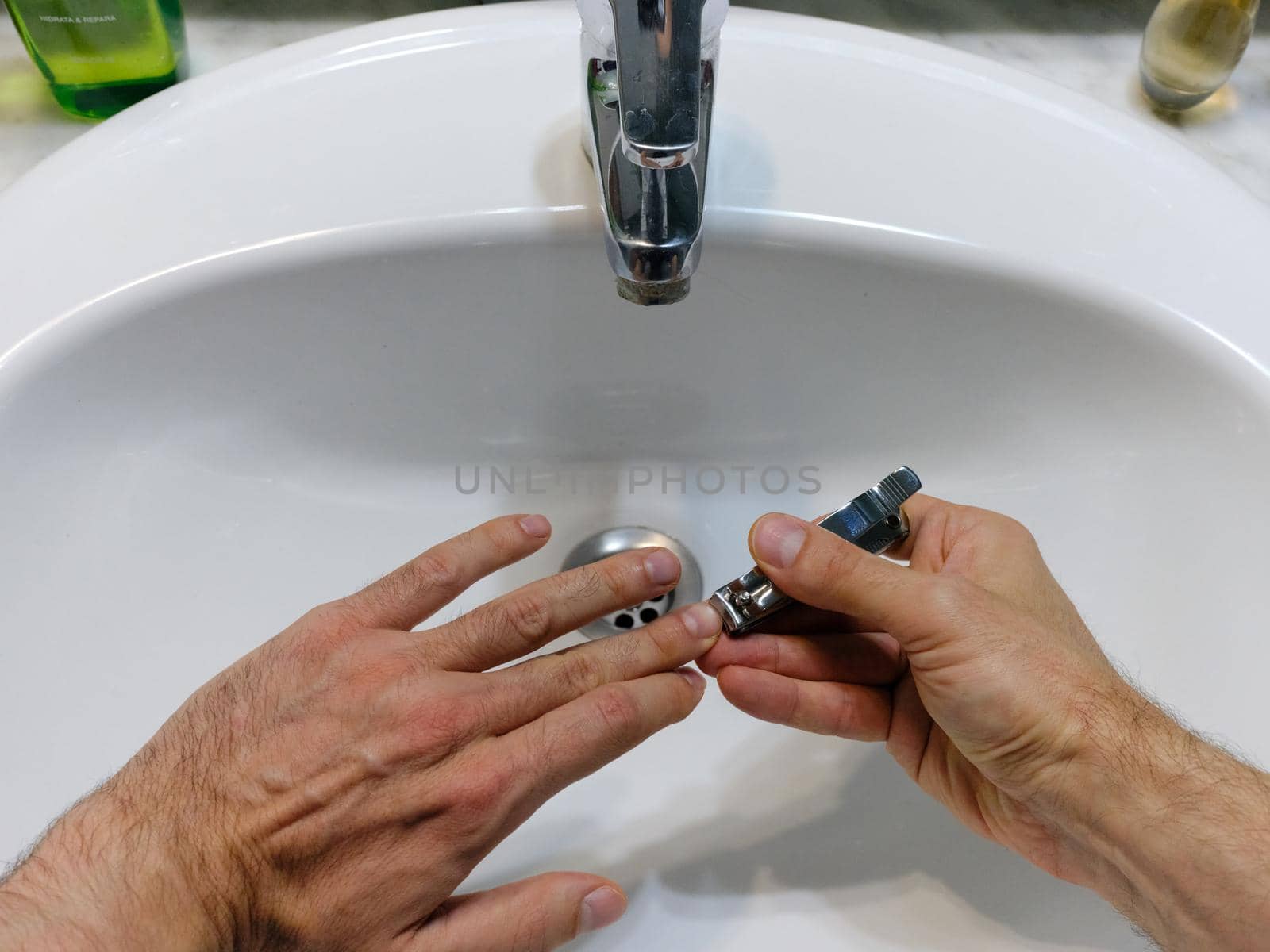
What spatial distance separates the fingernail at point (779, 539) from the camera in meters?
0.39

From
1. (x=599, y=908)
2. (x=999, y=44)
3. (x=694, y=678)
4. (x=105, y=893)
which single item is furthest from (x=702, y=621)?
(x=999, y=44)

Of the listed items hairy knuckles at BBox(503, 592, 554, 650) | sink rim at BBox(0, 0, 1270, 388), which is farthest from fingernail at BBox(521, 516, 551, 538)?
sink rim at BBox(0, 0, 1270, 388)

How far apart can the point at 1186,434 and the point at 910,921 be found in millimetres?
268

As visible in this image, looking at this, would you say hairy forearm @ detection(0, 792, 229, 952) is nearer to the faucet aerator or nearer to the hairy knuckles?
the hairy knuckles

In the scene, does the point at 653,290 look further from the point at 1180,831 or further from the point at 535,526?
the point at 1180,831

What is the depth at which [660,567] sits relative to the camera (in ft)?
1.43

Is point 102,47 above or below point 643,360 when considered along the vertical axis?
above

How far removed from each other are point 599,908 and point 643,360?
0.28 m

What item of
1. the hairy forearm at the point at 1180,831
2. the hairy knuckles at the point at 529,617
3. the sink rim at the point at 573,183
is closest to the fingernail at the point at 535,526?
the hairy knuckles at the point at 529,617

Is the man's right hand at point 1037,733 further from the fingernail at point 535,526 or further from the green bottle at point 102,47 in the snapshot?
the green bottle at point 102,47

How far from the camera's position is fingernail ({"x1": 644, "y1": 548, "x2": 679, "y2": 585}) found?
0.43 m

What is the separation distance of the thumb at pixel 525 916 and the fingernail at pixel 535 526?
147mm

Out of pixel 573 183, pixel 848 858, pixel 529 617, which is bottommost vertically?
pixel 848 858

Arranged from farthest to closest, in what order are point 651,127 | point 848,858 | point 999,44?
point 999,44 < point 848,858 < point 651,127
